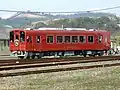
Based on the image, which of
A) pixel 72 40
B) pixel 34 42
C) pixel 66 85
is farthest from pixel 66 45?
pixel 66 85

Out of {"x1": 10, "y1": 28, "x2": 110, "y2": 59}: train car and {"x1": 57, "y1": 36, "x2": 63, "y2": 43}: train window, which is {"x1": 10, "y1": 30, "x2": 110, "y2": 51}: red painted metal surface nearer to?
{"x1": 10, "y1": 28, "x2": 110, "y2": 59}: train car

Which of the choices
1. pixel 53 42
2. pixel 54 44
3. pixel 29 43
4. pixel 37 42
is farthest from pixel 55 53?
pixel 29 43

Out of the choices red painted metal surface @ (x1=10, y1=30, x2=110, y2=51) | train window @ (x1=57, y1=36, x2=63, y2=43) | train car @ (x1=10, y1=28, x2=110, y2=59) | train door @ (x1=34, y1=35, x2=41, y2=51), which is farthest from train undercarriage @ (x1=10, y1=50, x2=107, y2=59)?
train window @ (x1=57, y1=36, x2=63, y2=43)

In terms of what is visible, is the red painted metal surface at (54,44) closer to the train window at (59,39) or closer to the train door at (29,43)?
the train door at (29,43)

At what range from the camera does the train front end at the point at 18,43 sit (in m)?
36.9

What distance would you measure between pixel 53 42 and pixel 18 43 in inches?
134

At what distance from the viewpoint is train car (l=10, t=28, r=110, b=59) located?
121 feet

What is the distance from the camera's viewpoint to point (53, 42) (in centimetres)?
3791

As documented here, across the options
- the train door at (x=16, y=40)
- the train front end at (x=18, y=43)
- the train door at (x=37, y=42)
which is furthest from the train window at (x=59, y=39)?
the train door at (x=16, y=40)

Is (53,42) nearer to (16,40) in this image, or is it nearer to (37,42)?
(37,42)

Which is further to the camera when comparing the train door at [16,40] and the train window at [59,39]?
the train window at [59,39]

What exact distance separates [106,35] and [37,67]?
21.9 meters

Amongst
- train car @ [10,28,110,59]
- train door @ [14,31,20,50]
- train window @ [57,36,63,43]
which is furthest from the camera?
train window @ [57,36,63,43]

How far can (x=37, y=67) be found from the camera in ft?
76.0
